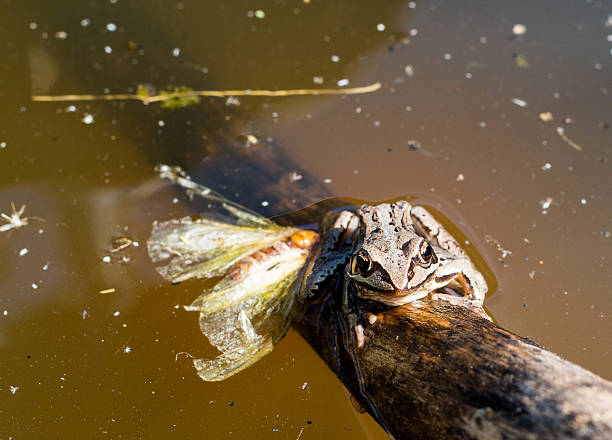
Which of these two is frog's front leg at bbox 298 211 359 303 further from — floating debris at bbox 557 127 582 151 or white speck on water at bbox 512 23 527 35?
white speck on water at bbox 512 23 527 35

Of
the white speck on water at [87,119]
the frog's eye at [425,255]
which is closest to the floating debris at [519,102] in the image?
the frog's eye at [425,255]

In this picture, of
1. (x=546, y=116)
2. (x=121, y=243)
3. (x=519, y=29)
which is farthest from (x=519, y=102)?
(x=121, y=243)

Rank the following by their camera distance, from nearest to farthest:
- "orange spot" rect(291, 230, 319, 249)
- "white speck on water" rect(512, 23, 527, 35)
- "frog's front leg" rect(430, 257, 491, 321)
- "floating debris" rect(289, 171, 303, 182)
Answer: "frog's front leg" rect(430, 257, 491, 321) < "orange spot" rect(291, 230, 319, 249) < "floating debris" rect(289, 171, 303, 182) < "white speck on water" rect(512, 23, 527, 35)

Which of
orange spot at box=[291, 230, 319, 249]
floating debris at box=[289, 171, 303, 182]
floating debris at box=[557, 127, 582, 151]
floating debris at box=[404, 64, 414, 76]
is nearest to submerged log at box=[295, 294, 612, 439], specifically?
orange spot at box=[291, 230, 319, 249]

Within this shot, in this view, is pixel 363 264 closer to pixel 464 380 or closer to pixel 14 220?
pixel 464 380

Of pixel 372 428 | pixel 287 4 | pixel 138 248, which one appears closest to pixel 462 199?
pixel 372 428

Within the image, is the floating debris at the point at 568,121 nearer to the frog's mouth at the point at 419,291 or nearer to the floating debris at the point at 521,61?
the floating debris at the point at 521,61
